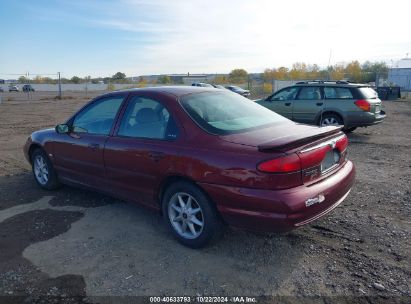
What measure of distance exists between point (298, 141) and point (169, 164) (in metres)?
1.28

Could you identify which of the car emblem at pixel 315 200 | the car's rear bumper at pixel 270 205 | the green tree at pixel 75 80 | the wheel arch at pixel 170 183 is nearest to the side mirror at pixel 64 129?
the wheel arch at pixel 170 183

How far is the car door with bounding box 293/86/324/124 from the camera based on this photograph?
1045cm

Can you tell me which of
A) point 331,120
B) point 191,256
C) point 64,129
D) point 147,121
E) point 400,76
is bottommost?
point 191,256

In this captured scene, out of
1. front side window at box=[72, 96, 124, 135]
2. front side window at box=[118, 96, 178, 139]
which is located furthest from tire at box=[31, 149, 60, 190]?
front side window at box=[118, 96, 178, 139]

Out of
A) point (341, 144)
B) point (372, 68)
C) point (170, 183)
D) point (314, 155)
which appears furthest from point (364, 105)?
point (372, 68)

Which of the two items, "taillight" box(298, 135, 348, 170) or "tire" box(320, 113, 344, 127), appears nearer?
"taillight" box(298, 135, 348, 170)

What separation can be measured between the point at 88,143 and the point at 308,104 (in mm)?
7698

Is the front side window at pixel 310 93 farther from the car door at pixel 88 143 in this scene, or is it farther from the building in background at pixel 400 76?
the building in background at pixel 400 76

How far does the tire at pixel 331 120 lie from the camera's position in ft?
33.4

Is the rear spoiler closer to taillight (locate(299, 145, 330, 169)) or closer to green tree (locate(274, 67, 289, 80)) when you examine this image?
taillight (locate(299, 145, 330, 169))

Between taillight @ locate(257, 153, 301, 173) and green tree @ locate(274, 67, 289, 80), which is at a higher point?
green tree @ locate(274, 67, 289, 80)

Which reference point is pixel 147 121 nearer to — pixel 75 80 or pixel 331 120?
pixel 331 120

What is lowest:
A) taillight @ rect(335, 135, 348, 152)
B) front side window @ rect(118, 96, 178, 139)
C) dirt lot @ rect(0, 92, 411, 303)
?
dirt lot @ rect(0, 92, 411, 303)

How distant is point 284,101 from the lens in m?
11.1
